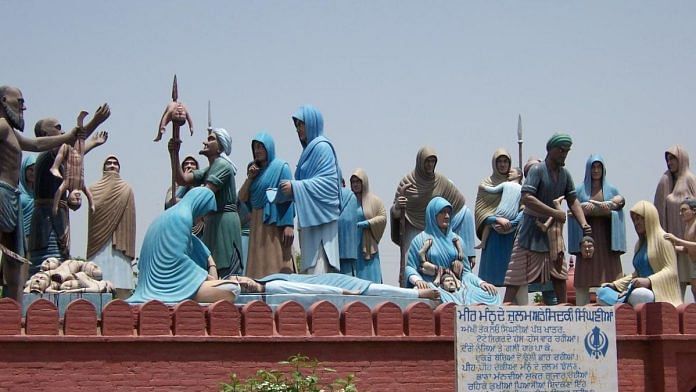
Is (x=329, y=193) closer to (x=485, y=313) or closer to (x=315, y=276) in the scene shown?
(x=315, y=276)

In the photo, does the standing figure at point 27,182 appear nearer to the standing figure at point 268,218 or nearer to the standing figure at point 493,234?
the standing figure at point 268,218

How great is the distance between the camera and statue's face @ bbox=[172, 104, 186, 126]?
16875 millimetres

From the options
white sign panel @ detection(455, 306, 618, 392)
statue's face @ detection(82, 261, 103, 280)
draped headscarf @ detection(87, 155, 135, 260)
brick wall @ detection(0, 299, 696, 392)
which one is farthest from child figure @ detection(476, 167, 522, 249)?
statue's face @ detection(82, 261, 103, 280)

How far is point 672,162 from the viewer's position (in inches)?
749

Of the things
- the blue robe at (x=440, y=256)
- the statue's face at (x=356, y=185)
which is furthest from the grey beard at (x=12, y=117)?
the statue's face at (x=356, y=185)

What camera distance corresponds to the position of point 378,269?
20.3 metres

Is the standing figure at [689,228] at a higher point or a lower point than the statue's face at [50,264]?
higher

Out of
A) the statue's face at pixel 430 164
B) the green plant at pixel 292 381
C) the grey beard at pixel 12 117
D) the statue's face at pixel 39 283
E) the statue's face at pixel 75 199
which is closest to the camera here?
the green plant at pixel 292 381

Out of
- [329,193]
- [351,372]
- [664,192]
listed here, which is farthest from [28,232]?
[664,192]

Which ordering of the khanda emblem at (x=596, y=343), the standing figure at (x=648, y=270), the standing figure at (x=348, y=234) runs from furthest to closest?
1. the standing figure at (x=348, y=234)
2. the standing figure at (x=648, y=270)
3. the khanda emblem at (x=596, y=343)

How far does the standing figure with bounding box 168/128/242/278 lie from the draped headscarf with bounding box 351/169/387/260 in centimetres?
329

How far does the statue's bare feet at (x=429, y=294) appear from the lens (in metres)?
15.8

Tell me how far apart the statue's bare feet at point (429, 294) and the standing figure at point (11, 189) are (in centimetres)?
445

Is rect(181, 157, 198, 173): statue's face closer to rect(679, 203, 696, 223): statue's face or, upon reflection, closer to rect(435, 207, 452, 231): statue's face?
rect(435, 207, 452, 231): statue's face
